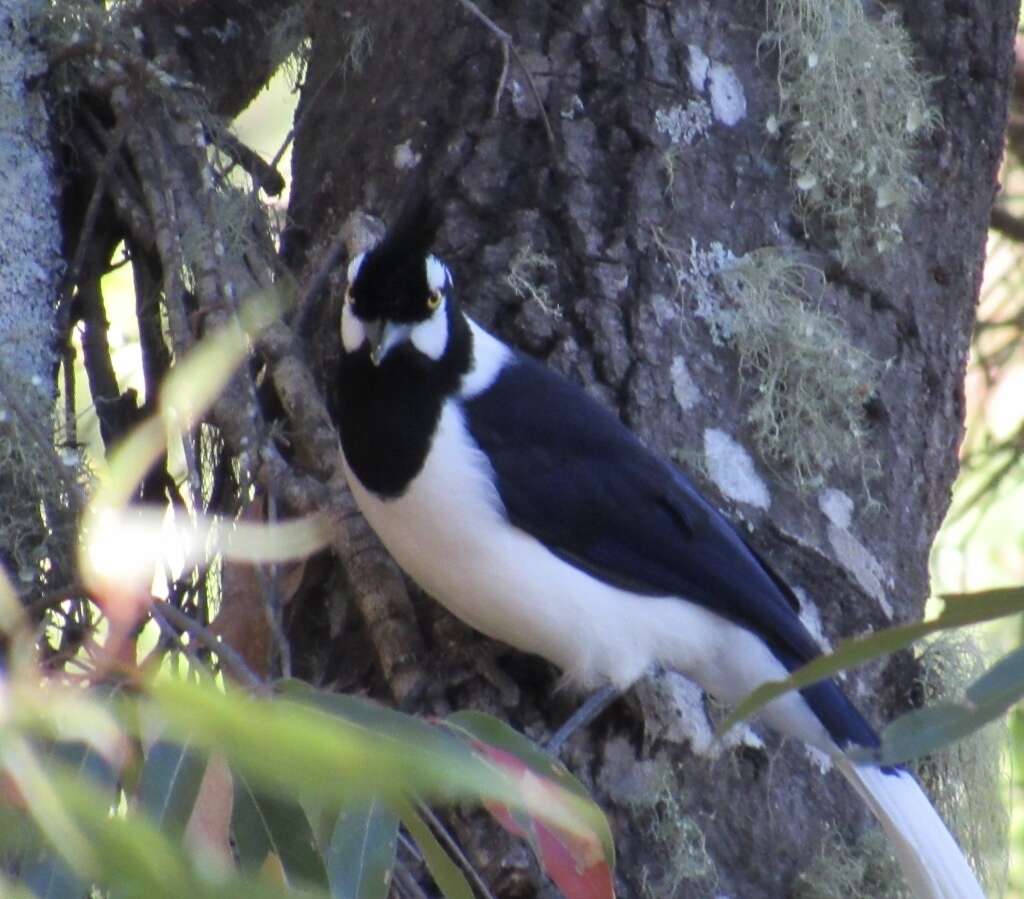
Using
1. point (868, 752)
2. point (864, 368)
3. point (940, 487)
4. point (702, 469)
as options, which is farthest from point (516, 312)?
point (868, 752)

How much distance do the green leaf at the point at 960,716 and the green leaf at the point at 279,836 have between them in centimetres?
50

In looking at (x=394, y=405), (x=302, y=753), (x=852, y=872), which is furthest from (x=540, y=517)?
(x=302, y=753)

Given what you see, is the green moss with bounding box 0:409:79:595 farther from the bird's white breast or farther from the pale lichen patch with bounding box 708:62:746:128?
the pale lichen patch with bounding box 708:62:746:128

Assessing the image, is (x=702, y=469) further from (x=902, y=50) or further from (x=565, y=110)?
(x=902, y=50)

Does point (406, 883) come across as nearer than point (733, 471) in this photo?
Yes

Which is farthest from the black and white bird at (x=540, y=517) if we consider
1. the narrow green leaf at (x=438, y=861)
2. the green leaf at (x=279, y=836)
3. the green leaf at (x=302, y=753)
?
the green leaf at (x=302, y=753)

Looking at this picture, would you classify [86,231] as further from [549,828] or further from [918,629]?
[918,629]

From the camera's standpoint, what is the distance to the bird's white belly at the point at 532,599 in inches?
102

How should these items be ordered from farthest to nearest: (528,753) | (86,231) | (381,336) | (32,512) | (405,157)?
(405,157)
(86,231)
(381,336)
(32,512)
(528,753)

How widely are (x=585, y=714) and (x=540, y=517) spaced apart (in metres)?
0.34

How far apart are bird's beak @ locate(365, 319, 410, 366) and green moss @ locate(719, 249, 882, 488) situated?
0.53m

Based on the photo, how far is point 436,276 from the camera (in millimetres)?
2656

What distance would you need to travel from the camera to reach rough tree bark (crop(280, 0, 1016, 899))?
2584mm

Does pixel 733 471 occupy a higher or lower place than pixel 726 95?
lower
